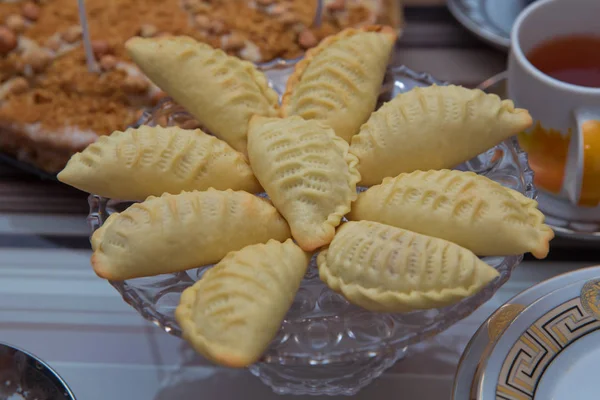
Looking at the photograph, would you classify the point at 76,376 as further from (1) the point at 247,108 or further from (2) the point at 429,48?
(2) the point at 429,48

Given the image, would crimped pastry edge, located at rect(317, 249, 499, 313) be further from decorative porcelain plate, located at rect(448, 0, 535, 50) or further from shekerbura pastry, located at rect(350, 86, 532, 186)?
decorative porcelain plate, located at rect(448, 0, 535, 50)

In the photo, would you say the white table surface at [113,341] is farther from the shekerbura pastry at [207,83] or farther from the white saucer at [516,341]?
the shekerbura pastry at [207,83]

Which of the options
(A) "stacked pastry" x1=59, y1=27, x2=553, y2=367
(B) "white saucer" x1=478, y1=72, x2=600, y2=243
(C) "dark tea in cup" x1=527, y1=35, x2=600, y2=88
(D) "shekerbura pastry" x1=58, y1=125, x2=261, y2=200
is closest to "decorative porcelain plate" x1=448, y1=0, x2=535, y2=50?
(C) "dark tea in cup" x1=527, y1=35, x2=600, y2=88

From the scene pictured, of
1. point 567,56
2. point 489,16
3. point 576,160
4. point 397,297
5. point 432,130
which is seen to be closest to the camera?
point 397,297

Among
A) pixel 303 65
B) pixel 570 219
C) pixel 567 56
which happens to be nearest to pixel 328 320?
pixel 303 65

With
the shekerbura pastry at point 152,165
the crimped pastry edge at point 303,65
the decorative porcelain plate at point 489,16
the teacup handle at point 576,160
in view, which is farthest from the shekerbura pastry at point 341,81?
the decorative porcelain plate at point 489,16

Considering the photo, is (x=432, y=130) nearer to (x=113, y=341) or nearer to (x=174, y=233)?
(x=174, y=233)
